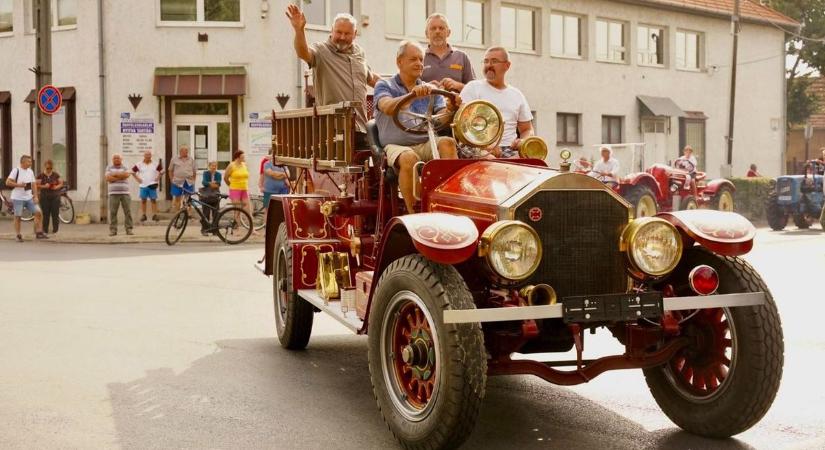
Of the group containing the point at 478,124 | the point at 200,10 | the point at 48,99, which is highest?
the point at 200,10

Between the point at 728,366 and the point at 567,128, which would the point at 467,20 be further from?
the point at 728,366

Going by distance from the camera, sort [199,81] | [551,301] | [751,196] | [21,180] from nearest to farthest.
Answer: [551,301] < [21,180] < [199,81] < [751,196]

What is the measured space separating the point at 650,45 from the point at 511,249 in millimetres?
35223

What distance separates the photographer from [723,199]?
2666cm

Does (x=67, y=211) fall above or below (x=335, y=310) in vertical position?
below

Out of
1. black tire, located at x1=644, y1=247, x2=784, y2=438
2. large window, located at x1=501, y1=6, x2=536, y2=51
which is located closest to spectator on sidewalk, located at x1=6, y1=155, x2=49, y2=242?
large window, located at x1=501, y1=6, x2=536, y2=51

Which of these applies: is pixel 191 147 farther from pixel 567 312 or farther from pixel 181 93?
pixel 567 312

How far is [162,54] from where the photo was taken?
2791 centimetres

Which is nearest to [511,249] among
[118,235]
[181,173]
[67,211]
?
[118,235]

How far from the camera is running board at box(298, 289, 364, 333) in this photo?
627 centimetres

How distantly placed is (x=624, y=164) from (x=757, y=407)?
23.0m

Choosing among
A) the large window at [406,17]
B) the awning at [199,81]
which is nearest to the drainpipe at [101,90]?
the awning at [199,81]

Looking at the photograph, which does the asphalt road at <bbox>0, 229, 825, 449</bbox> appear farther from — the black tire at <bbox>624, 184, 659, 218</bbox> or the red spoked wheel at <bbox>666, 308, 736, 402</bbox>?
the black tire at <bbox>624, 184, 659, 218</bbox>

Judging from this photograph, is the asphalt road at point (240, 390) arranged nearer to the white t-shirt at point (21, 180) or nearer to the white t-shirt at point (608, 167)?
the white t-shirt at point (21, 180)
